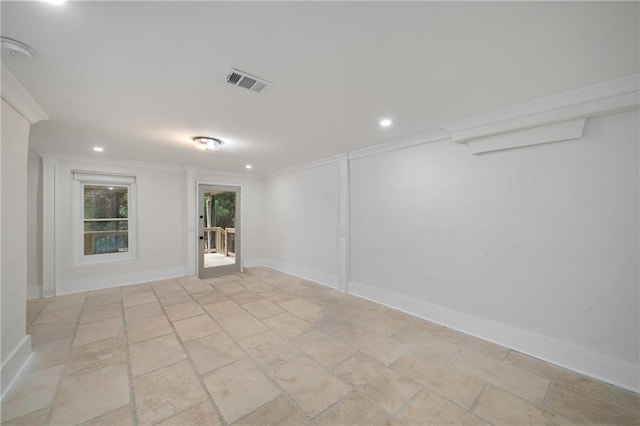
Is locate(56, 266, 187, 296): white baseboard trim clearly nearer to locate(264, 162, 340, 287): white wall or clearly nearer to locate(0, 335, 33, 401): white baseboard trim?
locate(264, 162, 340, 287): white wall

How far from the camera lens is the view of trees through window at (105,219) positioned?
461 centimetres

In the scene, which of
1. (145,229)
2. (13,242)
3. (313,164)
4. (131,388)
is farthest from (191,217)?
(131,388)

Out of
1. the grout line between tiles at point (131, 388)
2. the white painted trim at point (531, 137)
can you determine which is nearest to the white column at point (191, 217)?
the grout line between tiles at point (131, 388)

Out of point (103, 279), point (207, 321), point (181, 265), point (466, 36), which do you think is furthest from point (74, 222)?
point (466, 36)

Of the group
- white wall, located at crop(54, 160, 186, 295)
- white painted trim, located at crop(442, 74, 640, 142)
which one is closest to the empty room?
white painted trim, located at crop(442, 74, 640, 142)

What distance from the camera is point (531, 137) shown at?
7.84 ft

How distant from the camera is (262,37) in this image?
1428mm

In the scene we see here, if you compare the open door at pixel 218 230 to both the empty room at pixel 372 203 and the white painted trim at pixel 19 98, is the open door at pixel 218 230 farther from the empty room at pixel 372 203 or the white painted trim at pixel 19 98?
the white painted trim at pixel 19 98

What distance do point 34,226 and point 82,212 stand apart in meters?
0.62

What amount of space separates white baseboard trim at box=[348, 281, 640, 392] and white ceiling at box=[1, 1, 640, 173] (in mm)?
2224

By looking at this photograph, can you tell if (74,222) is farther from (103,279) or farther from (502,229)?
(502,229)

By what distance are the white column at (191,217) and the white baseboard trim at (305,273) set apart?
1.74 m

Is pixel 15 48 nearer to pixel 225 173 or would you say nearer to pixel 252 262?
pixel 225 173

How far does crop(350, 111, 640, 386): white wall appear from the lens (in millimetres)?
2045
